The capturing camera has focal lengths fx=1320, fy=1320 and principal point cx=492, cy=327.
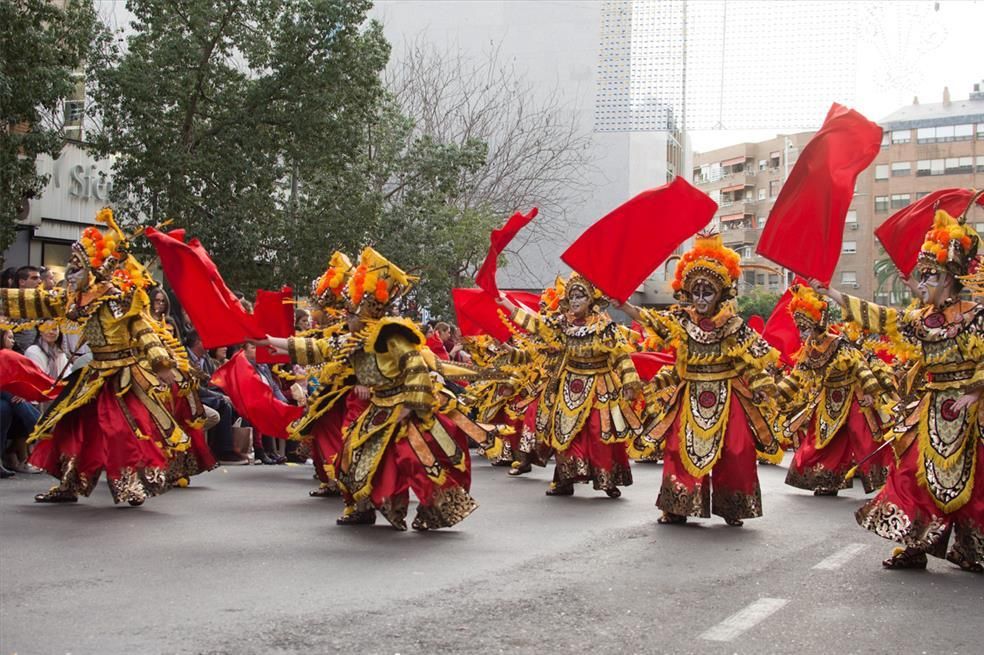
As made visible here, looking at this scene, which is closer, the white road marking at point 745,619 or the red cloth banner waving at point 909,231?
the white road marking at point 745,619

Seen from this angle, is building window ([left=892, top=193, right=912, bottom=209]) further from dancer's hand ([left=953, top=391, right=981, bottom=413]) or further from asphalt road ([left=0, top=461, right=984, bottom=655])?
dancer's hand ([left=953, top=391, right=981, bottom=413])

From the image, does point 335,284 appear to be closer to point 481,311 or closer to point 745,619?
point 745,619

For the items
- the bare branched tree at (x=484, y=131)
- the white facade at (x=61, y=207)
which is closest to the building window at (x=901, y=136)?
the bare branched tree at (x=484, y=131)

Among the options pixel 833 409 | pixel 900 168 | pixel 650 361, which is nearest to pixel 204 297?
pixel 650 361

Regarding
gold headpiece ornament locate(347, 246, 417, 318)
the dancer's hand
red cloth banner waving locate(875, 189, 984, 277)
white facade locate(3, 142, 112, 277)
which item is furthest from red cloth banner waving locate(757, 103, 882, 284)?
white facade locate(3, 142, 112, 277)

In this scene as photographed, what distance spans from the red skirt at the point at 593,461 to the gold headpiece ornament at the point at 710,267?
2.31m

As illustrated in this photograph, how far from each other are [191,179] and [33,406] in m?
7.40

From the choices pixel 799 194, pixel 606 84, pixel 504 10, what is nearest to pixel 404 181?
pixel 799 194

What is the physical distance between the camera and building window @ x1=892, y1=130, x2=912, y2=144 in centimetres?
8222

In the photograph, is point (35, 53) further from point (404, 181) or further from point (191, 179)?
point (404, 181)

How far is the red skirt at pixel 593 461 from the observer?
11844 mm

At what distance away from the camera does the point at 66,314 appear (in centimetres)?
976

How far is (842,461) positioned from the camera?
12656mm

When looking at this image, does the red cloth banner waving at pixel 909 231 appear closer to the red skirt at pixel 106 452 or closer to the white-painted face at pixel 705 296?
the white-painted face at pixel 705 296
